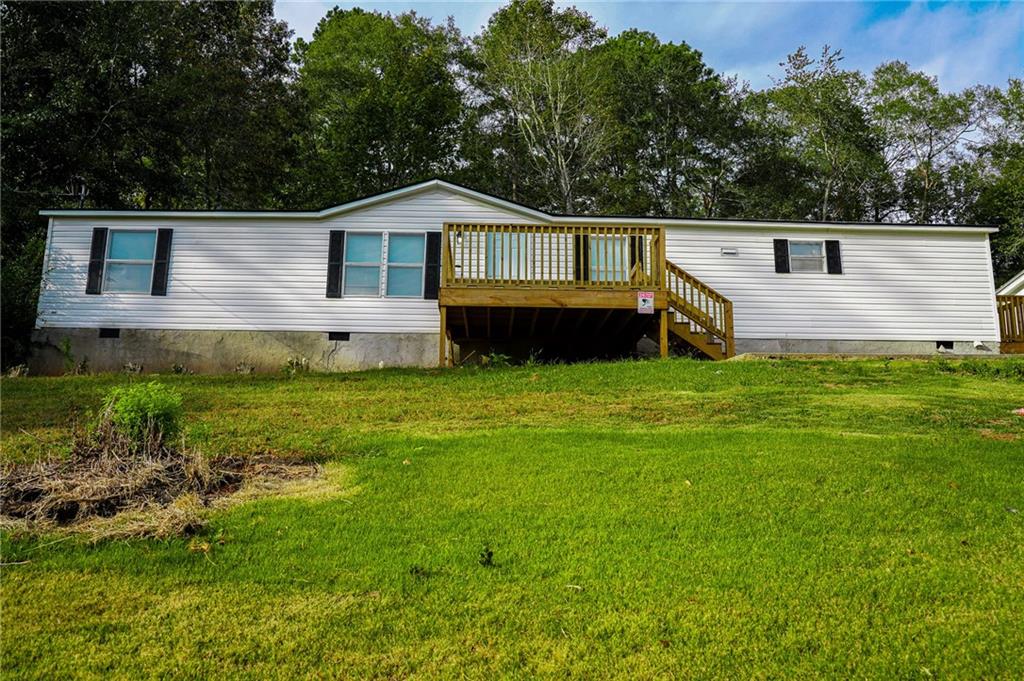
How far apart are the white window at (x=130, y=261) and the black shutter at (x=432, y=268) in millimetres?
5581

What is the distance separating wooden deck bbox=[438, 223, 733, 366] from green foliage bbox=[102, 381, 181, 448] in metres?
7.19

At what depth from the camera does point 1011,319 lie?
53.7 feet

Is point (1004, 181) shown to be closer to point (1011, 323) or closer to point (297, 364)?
point (1011, 323)

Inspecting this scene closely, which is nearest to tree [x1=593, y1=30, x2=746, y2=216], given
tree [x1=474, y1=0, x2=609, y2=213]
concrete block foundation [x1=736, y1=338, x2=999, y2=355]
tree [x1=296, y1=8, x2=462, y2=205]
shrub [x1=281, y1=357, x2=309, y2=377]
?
tree [x1=474, y1=0, x2=609, y2=213]

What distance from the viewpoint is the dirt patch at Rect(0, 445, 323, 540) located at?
509 cm

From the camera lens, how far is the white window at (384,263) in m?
15.8

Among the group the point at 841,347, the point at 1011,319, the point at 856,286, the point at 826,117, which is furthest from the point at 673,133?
the point at 841,347

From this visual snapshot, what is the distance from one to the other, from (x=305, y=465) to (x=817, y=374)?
787cm

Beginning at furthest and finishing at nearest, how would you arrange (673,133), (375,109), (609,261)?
(673,133)
(375,109)
(609,261)

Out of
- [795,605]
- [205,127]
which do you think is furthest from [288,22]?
[795,605]

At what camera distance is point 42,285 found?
15.6m

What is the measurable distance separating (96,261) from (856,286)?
15.6 meters

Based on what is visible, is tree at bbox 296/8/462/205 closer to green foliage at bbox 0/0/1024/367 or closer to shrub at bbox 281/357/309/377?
green foliage at bbox 0/0/1024/367

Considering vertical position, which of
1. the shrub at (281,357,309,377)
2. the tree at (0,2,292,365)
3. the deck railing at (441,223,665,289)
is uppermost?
the tree at (0,2,292,365)
